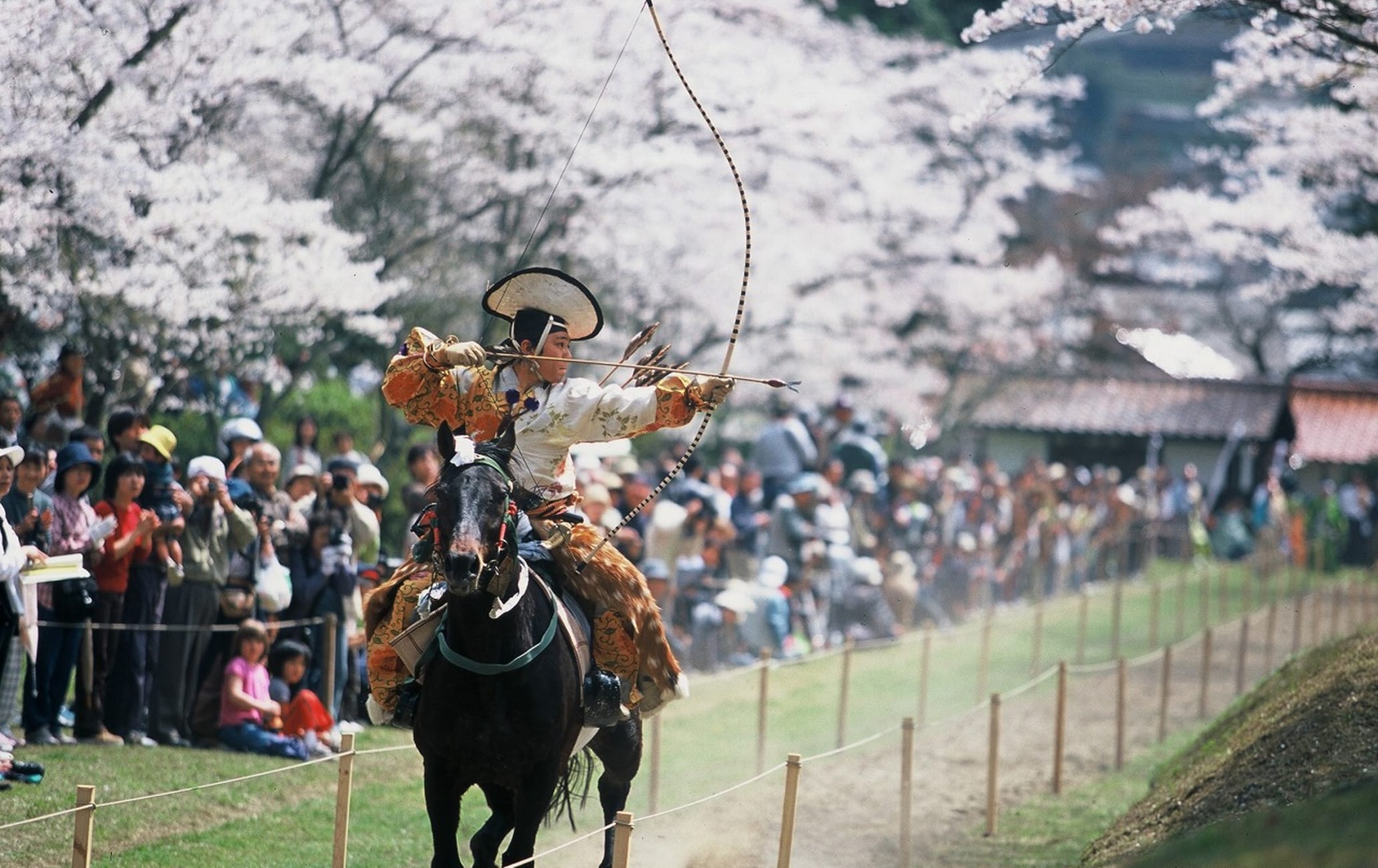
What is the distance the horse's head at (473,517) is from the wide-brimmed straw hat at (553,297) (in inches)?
50.3

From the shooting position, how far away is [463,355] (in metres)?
7.19

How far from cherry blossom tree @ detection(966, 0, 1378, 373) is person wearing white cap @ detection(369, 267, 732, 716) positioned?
477cm

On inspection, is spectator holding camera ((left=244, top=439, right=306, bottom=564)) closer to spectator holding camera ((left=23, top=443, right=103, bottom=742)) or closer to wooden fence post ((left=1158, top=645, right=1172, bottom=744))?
spectator holding camera ((left=23, top=443, right=103, bottom=742))

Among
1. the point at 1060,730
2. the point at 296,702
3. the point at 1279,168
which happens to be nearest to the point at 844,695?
the point at 1060,730

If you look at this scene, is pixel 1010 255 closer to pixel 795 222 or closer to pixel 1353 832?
pixel 795 222

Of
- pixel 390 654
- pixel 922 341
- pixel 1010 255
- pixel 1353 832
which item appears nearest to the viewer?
pixel 1353 832

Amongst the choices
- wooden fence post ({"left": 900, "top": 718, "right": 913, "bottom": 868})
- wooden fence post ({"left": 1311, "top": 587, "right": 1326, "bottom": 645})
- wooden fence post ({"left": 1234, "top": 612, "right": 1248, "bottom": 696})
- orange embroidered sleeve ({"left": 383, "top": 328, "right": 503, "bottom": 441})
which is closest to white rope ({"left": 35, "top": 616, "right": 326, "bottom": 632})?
orange embroidered sleeve ({"left": 383, "top": 328, "right": 503, "bottom": 441})

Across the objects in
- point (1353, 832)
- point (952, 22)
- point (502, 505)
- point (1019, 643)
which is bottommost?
point (1019, 643)

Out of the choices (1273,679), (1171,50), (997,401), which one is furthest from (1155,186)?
(1273,679)

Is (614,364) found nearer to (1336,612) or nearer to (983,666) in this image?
(983,666)

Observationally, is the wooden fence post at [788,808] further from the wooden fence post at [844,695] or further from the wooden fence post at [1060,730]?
the wooden fence post at [1060,730]

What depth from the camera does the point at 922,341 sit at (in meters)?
29.9

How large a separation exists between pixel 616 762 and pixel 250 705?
3.08 metres

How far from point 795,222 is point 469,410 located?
49.3 feet
